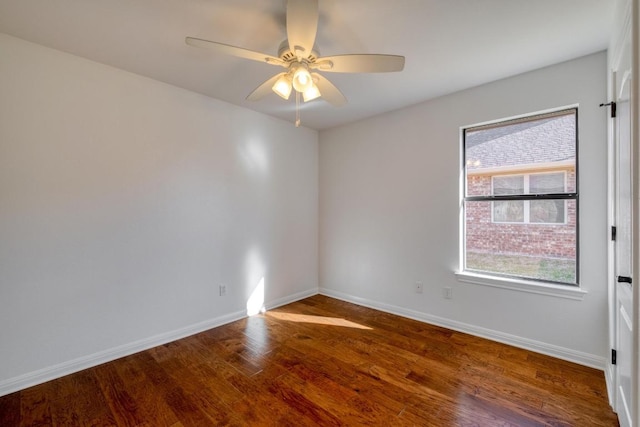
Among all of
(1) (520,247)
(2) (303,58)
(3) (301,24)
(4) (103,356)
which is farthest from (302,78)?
(4) (103,356)

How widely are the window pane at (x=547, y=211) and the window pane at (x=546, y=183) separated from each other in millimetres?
96

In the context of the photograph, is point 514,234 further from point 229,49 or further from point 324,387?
point 229,49

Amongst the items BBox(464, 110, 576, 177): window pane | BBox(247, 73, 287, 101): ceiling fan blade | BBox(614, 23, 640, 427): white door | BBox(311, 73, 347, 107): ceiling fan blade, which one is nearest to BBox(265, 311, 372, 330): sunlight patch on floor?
BBox(614, 23, 640, 427): white door

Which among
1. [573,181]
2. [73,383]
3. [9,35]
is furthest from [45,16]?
[573,181]

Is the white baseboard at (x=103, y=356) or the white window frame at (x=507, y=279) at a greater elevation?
the white window frame at (x=507, y=279)

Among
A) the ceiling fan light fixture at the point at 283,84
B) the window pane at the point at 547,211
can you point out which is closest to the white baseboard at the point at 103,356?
the ceiling fan light fixture at the point at 283,84

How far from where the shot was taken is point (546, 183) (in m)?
2.47

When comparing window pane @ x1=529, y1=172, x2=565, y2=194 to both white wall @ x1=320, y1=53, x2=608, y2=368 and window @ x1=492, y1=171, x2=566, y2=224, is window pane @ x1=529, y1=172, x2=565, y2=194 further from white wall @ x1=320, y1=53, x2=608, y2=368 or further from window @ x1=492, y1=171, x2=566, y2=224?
white wall @ x1=320, y1=53, x2=608, y2=368

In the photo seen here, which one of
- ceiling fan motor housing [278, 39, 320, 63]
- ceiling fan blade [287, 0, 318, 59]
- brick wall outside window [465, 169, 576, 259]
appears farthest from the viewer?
brick wall outside window [465, 169, 576, 259]

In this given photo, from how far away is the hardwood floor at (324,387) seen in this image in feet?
5.64

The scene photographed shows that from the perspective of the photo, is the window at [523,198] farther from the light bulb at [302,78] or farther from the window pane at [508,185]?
the light bulb at [302,78]

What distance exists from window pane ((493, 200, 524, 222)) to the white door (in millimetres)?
855

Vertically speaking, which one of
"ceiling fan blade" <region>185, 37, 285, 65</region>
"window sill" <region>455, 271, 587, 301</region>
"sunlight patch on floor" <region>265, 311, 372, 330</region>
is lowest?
"sunlight patch on floor" <region>265, 311, 372, 330</region>

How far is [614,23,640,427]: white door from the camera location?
1.34m
